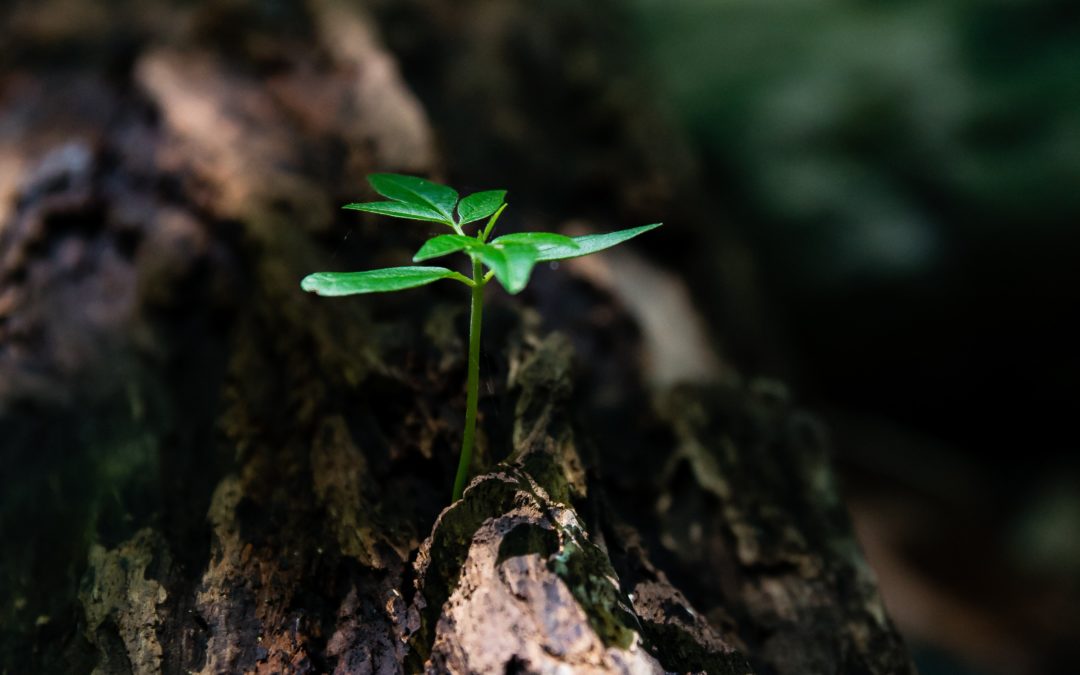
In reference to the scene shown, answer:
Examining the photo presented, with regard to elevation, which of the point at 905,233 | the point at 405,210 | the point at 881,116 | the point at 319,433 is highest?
the point at 881,116

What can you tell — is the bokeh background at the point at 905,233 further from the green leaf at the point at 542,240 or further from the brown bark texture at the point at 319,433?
the green leaf at the point at 542,240

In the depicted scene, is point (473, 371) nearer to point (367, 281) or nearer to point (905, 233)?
point (367, 281)

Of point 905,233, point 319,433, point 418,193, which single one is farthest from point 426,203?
point 905,233

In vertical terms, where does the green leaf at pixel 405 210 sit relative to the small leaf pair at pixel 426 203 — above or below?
below

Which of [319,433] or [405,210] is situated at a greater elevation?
[405,210]

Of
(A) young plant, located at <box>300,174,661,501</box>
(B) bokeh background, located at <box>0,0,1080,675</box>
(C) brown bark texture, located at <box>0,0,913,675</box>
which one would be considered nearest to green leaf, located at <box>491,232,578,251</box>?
(A) young plant, located at <box>300,174,661,501</box>

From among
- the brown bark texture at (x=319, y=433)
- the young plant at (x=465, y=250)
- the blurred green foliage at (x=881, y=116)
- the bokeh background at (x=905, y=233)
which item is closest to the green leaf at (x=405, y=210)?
the young plant at (x=465, y=250)

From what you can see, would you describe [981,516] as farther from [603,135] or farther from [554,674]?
[554,674]
